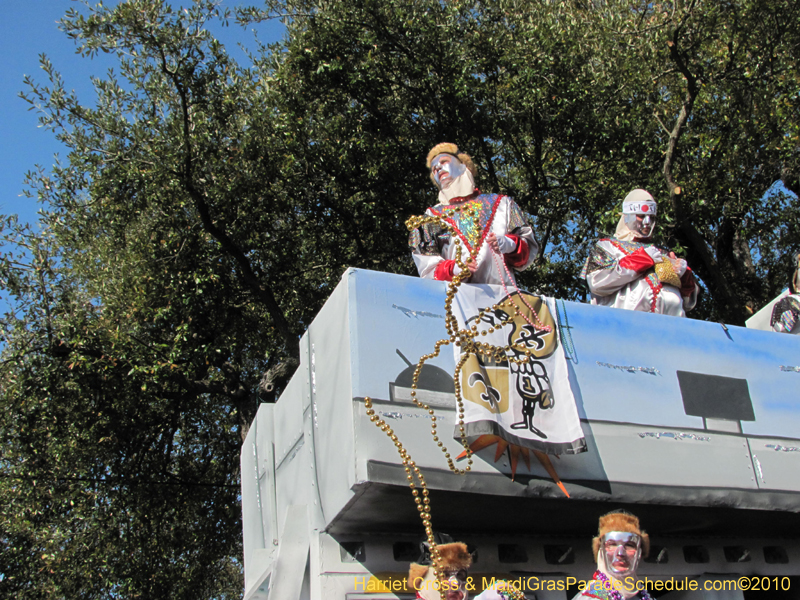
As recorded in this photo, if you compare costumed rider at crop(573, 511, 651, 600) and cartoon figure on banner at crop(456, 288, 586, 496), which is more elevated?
cartoon figure on banner at crop(456, 288, 586, 496)

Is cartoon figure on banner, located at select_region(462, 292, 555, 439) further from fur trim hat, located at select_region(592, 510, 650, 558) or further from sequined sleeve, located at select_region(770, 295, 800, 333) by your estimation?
sequined sleeve, located at select_region(770, 295, 800, 333)

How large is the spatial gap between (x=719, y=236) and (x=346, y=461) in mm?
8680

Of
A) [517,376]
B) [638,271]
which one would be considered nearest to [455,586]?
[517,376]

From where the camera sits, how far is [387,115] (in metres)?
10.5

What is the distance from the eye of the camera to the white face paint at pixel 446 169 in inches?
262

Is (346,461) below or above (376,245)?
below

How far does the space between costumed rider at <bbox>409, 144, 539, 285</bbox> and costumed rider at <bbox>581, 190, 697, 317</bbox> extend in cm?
84

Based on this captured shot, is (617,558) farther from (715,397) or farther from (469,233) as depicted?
(469,233)

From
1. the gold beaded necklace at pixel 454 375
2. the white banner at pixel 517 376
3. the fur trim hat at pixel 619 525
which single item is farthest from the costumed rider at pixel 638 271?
the fur trim hat at pixel 619 525

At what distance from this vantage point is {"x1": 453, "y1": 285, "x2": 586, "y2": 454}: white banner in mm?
5035

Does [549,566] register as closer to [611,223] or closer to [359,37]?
[611,223]

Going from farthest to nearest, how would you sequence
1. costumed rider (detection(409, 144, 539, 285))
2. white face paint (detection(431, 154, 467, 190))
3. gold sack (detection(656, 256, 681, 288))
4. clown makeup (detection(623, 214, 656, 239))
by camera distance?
clown makeup (detection(623, 214, 656, 239)), gold sack (detection(656, 256, 681, 288)), white face paint (detection(431, 154, 467, 190)), costumed rider (detection(409, 144, 539, 285))

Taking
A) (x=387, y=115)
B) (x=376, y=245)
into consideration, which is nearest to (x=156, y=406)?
(x=376, y=245)

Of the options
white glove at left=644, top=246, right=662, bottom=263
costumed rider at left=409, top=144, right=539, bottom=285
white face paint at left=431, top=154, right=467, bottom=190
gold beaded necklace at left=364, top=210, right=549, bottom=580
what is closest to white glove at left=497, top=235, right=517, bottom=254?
costumed rider at left=409, top=144, right=539, bottom=285
